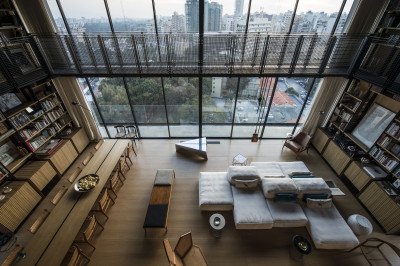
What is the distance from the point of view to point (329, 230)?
4016 millimetres

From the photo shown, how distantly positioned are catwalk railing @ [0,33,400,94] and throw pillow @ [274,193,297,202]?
3.55 m

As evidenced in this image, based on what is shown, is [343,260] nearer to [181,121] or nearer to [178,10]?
[181,121]

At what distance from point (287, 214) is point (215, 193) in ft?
5.97

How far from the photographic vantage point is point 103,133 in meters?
7.49

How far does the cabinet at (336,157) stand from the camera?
18.4 feet

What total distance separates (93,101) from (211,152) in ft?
16.0

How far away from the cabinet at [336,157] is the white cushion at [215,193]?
3.84 meters

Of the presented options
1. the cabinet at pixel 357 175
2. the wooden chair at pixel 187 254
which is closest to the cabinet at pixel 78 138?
the wooden chair at pixel 187 254

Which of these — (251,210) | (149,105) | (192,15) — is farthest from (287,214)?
(192,15)

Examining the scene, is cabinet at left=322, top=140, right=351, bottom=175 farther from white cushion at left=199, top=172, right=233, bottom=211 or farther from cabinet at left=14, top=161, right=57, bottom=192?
cabinet at left=14, top=161, right=57, bottom=192

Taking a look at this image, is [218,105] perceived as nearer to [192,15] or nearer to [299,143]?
[192,15]

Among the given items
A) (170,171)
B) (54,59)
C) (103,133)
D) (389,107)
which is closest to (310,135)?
(389,107)

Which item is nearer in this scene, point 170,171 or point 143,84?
point 170,171

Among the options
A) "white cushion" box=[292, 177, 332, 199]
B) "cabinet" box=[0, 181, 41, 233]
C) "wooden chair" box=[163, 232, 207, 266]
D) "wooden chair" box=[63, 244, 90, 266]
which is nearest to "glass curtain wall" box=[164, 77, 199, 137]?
"white cushion" box=[292, 177, 332, 199]
